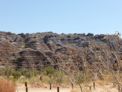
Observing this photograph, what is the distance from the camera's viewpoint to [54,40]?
88312mm

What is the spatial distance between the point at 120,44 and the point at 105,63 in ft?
2.05

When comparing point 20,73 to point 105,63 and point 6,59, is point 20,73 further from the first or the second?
point 105,63

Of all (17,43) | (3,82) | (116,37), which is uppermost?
(17,43)

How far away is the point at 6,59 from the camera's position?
5384 centimetres

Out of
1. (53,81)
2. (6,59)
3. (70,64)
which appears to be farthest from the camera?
(6,59)

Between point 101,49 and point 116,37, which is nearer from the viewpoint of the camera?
point 116,37

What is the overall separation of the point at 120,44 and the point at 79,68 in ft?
16.6

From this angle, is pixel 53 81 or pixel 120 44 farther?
pixel 53 81

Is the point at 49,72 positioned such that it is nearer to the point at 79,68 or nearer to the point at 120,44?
the point at 79,68

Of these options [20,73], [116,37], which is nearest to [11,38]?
[20,73]

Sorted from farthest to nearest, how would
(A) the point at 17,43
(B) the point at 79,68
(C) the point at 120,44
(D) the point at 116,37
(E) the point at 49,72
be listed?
(A) the point at 17,43 < (E) the point at 49,72 < (B) the point at 79,68 < (C) the point at 120,44 < (D) the point at 116,37

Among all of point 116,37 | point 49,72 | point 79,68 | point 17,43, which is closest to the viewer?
point 116,37

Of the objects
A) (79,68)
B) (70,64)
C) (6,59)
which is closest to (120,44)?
(70,64)

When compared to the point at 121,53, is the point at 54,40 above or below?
above
